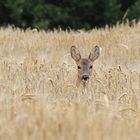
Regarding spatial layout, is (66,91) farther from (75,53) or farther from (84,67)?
(75,53)

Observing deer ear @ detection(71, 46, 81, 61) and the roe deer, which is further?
deer ear @ detection(71, 46, 81, 61)

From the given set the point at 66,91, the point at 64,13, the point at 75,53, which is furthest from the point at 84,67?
the point at 64,13

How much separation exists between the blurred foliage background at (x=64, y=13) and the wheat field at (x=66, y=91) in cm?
749

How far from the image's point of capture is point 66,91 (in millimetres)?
7055

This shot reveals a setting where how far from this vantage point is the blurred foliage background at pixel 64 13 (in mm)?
21781

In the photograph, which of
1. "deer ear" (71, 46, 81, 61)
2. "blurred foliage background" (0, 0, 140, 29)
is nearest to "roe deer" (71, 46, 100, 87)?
"deer ear" (71, 46, 81, 61)

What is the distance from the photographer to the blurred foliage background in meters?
21.8

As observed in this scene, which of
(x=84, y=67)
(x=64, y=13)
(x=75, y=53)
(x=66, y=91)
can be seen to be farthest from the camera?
(x=64, y=13)

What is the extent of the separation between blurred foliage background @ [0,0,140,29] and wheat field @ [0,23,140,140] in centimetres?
749

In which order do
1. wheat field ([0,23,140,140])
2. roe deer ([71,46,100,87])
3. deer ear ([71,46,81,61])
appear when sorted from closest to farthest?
1. wheat field ([0,23,140,140])
2. roe deer ([71,46,100,87])
3. deer ear ([71,46,81,61])

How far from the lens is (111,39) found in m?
12.9

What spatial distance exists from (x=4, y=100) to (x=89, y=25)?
17332 mm

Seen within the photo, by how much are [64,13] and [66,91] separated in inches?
609

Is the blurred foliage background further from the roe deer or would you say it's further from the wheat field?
the roe deer
